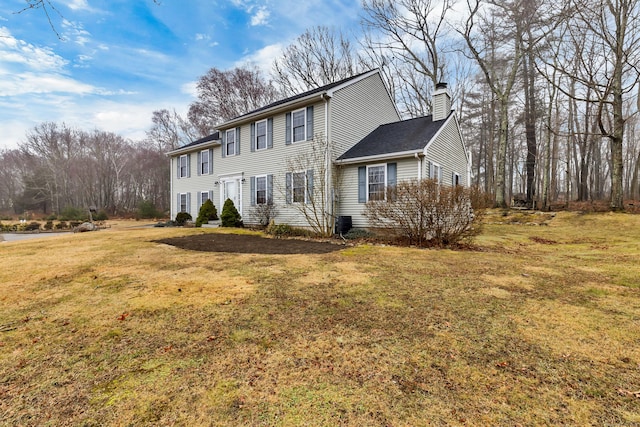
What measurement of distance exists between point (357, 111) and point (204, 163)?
1021 cm

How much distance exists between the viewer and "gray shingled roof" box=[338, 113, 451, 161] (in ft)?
34.8

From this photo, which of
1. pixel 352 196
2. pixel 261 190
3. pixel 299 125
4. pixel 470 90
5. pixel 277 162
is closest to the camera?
pixel 352 196

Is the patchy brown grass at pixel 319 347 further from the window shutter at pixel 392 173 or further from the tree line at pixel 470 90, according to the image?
the tree line at pixel 470 90

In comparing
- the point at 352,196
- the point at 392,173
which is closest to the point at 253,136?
the point at 352,196

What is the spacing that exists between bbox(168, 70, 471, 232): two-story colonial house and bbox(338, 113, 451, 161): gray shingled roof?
0.04 meters

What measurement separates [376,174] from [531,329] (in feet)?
28.0

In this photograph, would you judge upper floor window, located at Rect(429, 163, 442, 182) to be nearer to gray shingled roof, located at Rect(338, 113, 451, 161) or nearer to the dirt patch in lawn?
gray shingled roof, located at Rect(338, 113, 451, 161)

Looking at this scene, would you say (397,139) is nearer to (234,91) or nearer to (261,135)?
(261,135)

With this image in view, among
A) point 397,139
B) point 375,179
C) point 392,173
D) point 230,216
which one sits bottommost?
point 230,216

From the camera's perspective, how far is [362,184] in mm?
11258

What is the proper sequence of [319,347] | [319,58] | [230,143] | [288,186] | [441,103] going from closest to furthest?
[319,347] < [441,103] < [288,186] < [230,143] < [319,58]

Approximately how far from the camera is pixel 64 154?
33.3 m

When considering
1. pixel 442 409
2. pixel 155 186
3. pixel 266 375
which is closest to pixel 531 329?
pixel 442 409

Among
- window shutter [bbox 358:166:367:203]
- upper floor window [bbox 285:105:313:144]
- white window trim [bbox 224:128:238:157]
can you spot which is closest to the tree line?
window shutter [bbox 358:166:367:203]
